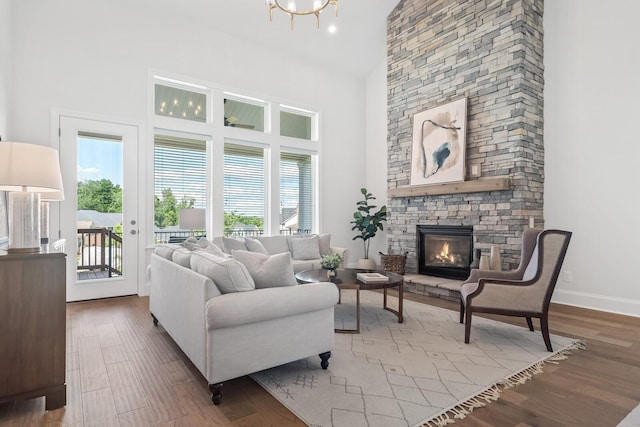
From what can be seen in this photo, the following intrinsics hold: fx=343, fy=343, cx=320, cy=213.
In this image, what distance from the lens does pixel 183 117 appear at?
538cm

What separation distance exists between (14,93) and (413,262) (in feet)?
19.3

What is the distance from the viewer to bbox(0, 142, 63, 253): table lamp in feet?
6.77

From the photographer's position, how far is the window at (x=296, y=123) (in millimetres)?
6516

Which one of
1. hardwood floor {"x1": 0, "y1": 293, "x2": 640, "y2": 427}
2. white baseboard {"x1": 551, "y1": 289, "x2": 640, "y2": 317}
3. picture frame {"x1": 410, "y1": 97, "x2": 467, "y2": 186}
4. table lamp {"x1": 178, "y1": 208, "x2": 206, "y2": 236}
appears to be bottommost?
hardwood floor {"x1": 0, "y1": 293, "x2": 640, "y2": 427}

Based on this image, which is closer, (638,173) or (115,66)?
(638,173)

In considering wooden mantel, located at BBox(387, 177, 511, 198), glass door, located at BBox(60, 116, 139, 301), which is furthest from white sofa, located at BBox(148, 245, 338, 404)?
wooden mantel, located at BBox(387, 177, 511, 198)

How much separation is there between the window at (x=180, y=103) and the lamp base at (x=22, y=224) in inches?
132

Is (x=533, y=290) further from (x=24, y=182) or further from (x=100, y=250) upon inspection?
(x=100, y=250)

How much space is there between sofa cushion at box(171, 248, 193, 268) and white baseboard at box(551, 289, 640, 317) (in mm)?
4592

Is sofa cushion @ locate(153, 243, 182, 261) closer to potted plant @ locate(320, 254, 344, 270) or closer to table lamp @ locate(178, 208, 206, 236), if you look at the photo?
table lamp @ locate(178, 208, 206, 236)

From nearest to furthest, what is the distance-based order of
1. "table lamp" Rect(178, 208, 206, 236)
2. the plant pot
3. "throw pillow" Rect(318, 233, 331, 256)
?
"table lamp" Rect(178, 208, 206, 236) < "throw pillow" Rect(318, 233, 331, 256) < the plant pot

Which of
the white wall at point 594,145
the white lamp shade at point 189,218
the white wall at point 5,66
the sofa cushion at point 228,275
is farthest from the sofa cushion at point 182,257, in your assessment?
the white wall at point 594,145

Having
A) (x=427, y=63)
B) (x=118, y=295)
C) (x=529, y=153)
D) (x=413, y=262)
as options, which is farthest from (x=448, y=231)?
(x=118, y=295)

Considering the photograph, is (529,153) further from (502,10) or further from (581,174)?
(502,10)
